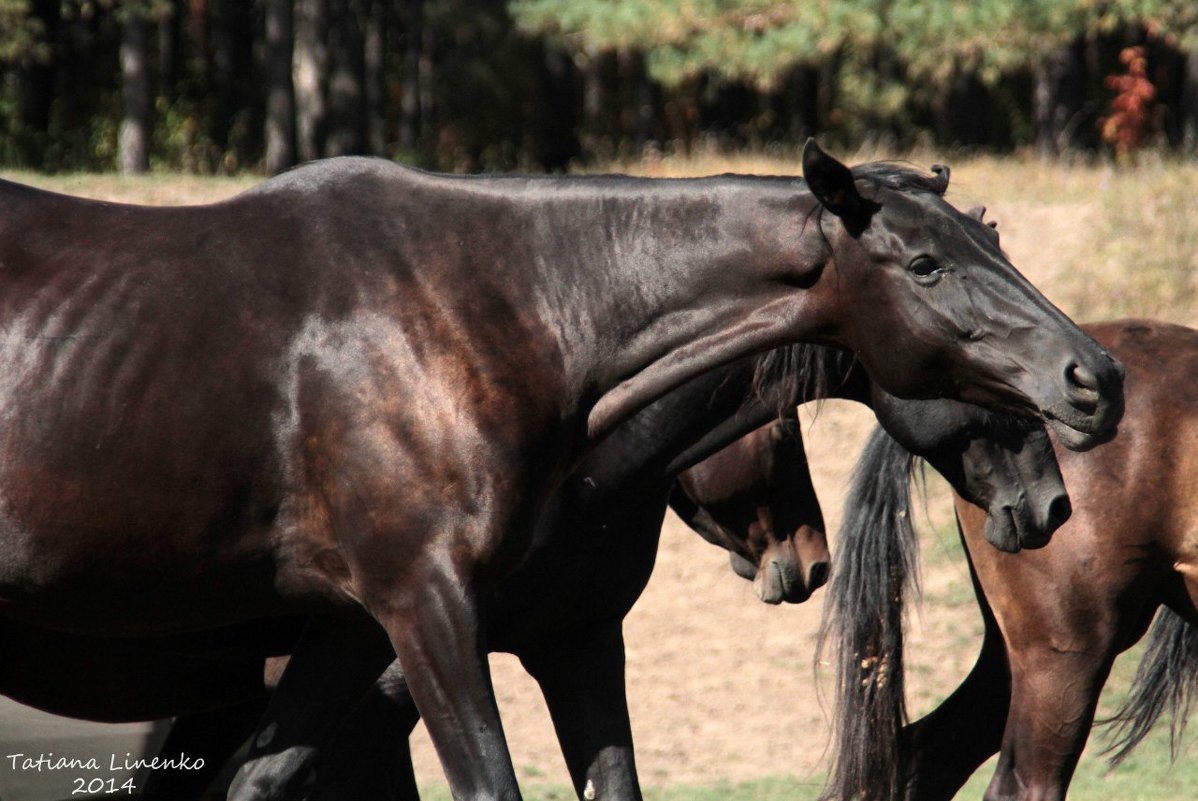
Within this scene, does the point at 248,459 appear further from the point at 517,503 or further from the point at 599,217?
the point at 599,217

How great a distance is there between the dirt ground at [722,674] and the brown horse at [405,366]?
154 inches

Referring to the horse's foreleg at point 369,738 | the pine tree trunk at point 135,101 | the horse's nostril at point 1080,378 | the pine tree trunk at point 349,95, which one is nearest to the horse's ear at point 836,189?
the horse's nostril at point 1080,378

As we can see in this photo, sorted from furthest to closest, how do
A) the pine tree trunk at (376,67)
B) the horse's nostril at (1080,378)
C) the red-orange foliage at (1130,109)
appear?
the pine tree trunk at (376,67), the red-orange foliage at (1130,109), the horse's nostril at (1080,378)

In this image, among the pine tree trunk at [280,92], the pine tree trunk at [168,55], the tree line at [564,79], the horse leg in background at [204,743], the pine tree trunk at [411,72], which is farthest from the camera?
the pine tree trunk at [411,72]

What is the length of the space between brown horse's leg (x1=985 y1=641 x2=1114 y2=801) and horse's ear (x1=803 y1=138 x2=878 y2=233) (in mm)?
2144

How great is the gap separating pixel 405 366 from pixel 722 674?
5.85 m

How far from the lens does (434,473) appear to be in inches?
121

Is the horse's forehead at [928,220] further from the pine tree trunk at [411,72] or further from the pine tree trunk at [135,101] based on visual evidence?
the pine tree trunk at [411,72]

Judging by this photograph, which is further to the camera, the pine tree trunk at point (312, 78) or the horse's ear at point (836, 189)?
the pine tree trunk at point (312, 78)

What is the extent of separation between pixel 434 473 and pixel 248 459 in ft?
1.22

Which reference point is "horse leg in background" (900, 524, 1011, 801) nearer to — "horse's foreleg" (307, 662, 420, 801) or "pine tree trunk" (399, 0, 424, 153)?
"horse's foreleg" (307, 662, 420, 801)

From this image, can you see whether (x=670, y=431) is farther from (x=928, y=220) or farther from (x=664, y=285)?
(x=928, y=220)

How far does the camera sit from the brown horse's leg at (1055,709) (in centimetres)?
472

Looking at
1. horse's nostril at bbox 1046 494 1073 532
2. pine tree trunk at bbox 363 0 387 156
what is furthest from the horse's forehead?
pine tree trunk at bbox 363 0 387 156
